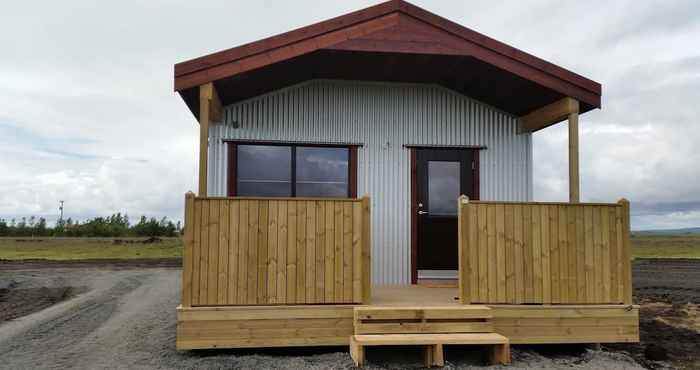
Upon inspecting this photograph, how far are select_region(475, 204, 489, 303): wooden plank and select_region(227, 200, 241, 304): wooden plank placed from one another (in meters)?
2.44

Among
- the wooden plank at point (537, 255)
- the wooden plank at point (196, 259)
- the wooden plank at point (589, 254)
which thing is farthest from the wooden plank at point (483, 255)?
the wooden plank at point (196, 259)

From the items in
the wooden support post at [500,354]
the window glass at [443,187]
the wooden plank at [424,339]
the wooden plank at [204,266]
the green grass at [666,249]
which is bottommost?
the green grass at [666,249]

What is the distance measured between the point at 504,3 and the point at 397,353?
5.75m

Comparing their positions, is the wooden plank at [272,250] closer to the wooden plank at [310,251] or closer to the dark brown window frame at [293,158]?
the wooden plank at [310,251]

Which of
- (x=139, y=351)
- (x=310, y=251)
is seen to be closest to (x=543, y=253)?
(x=310, y=251)

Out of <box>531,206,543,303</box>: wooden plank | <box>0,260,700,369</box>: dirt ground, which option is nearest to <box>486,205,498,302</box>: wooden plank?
<box>531,206,543,303</box>: wooden plank

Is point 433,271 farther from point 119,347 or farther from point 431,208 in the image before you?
point 119,347

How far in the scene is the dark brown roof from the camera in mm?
5938

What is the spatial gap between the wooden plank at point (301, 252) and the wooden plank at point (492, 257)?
1890 mm

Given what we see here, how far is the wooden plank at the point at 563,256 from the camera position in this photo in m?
5.67

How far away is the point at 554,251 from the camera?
5.70m

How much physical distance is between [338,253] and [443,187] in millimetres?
2619

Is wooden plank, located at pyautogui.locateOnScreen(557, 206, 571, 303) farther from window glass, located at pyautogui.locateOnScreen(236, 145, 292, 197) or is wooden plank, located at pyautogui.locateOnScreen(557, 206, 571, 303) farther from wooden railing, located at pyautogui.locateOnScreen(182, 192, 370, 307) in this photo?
window glass, located at pyautogui.locateOnScreen(236, 145, 292, 197)

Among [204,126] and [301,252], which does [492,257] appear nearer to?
[301,252]
